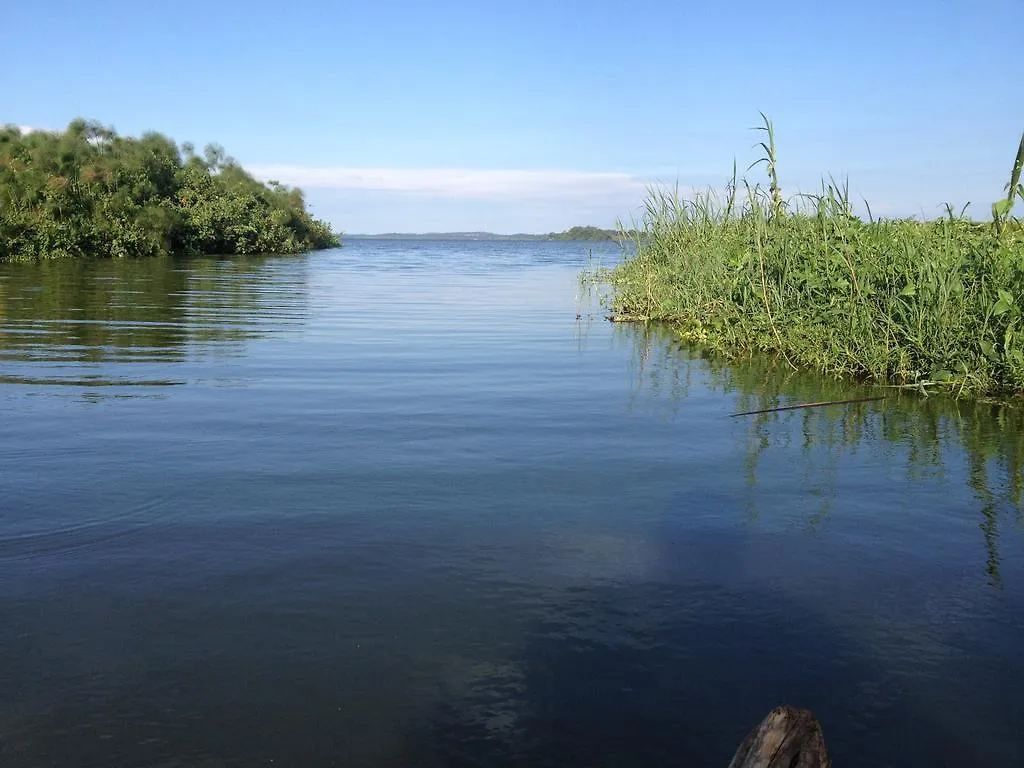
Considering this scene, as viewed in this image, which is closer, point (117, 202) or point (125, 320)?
point (125, 320)

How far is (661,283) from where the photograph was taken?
17.3 meters

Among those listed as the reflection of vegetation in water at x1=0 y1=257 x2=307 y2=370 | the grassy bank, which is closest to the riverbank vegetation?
the reflection of vegetation in water at x1=0 y1=257 x2=307 y2=370

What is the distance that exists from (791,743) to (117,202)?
4598cm

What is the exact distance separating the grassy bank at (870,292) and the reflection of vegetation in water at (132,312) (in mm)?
7279

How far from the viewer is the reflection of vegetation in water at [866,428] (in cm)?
684

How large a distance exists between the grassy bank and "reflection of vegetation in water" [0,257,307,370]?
7279 mm

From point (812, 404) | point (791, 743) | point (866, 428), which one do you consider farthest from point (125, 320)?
point (791, 743)

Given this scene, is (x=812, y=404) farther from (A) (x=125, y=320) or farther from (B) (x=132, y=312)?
(B) (x=132, y=312)

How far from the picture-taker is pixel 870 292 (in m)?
10.6

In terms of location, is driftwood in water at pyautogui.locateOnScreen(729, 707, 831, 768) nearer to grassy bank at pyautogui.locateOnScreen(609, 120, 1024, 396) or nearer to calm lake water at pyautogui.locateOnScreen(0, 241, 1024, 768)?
calm lake water at pyautogui.locateOnScreen(0, 241, 1024, 768)

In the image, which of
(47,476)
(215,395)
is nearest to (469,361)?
(215,395)

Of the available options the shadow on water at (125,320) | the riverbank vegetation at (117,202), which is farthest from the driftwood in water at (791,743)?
the riverbank vegetation at (117,202)

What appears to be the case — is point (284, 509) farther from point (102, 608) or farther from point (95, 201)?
point (95, 201)

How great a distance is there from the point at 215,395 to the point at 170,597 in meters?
5.38
